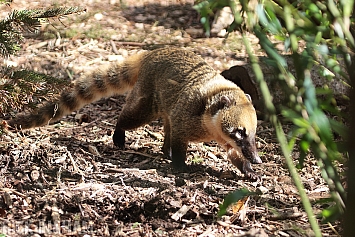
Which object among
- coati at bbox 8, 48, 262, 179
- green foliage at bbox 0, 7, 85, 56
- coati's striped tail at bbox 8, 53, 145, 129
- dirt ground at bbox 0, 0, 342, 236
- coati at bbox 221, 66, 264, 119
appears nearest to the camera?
dirt ground at bbox 0, 0, 342, 236

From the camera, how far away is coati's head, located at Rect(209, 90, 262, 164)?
5586 mm

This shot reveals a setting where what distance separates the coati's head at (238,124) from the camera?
5.59 metres

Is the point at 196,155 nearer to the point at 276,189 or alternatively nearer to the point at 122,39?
the point at 276,189

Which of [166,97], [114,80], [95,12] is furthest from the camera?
[95,12]

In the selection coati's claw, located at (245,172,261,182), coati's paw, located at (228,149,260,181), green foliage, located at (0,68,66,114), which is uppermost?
green foliage, located at (0,68,66,114)

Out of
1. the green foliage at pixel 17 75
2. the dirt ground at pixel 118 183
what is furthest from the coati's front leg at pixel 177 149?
the green foliage at pixel 17 75

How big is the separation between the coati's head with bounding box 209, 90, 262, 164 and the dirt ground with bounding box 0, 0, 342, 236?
1.26 feet

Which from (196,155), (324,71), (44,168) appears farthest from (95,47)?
(324,71)

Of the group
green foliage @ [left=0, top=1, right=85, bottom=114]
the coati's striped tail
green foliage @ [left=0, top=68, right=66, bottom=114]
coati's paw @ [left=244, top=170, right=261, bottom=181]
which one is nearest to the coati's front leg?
coati's paw @ [left=244, top=170, right=261, bottom=181]

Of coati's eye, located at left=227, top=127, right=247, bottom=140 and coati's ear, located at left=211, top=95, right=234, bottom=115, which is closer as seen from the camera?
coati's eye, located at left=227, top=127, right=247, bottom=140

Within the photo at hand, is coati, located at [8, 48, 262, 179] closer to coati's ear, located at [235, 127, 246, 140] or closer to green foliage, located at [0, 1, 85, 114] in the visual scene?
coati's ear, located at [235, 127, 246, 140]

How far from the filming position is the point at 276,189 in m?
5.48

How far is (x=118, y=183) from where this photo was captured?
5.25m

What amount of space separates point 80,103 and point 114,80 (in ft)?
1.74
